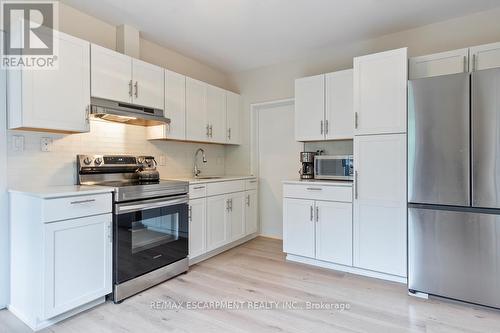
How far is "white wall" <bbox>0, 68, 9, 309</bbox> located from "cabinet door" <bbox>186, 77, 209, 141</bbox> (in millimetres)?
1708

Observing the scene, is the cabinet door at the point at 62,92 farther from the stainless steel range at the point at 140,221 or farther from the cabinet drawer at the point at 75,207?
the cabinet drawer at the point at 75,207

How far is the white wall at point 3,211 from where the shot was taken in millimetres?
2176

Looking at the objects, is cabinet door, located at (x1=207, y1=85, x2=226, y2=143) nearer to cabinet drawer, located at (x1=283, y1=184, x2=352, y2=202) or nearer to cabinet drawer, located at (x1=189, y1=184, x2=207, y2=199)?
cabinet drawer, located at (x1=189, y1=184, x2=207, y2=199)

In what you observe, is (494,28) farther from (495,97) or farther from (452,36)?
(495,97)

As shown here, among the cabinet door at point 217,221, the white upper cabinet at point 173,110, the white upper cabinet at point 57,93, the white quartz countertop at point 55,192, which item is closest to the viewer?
the white quartz countertop at point 55,192

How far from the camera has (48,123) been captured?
85.9 inches

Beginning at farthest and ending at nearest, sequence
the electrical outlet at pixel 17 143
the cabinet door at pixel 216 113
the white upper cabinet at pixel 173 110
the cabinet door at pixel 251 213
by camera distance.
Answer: the cabinet door at pixel 251 213 < the cabinet door at pixel 216 113 < the white upper cabinet at pixel 173 110 < the electrical outlet at pixel 17 143

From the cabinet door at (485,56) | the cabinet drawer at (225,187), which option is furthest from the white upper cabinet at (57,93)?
the cabinet door at (485,56)

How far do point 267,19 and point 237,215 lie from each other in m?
2.39

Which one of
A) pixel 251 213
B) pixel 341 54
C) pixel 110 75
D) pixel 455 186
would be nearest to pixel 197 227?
pixel 251 213

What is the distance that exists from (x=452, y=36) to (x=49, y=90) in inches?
152

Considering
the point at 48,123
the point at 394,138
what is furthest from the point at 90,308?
the point at 394,138

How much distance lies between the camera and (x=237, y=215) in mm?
3789

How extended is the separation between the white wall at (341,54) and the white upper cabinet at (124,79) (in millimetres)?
1673
